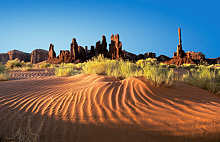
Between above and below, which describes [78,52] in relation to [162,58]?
above

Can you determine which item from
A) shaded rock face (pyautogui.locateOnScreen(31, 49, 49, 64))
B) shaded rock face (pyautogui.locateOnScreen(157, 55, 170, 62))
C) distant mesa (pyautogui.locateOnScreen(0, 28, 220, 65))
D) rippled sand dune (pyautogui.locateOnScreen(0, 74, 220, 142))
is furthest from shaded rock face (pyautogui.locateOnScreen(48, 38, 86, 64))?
rippled sand dune (pyautogui.locateOnScreen(0, 74, 220, 142))

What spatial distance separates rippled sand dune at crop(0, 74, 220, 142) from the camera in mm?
2094

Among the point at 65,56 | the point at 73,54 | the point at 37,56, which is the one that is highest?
the point at 37,56

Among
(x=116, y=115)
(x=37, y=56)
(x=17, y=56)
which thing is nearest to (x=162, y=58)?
(x=116, y=115)

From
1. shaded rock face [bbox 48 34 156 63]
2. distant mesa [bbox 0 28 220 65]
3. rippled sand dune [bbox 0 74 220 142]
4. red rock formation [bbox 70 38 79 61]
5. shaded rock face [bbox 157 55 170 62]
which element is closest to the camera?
rippled sand dune [bbox 0 74 220 142]

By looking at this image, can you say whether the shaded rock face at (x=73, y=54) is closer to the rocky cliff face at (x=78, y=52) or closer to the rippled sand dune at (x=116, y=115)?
the rocky cliff face at (x=78, y=52)

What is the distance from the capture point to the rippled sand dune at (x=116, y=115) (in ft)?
6.87

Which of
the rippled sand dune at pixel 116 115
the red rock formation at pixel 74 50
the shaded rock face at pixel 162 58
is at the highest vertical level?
the red rock formation at pixel 74 50

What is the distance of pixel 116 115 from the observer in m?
2.53

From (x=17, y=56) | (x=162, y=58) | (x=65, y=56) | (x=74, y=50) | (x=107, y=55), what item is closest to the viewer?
(x=107, y=55)

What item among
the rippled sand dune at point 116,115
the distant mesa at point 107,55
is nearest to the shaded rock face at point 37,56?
the distant mesa at point 107,55

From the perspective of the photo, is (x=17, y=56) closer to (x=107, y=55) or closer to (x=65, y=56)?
(x=65, y=56)

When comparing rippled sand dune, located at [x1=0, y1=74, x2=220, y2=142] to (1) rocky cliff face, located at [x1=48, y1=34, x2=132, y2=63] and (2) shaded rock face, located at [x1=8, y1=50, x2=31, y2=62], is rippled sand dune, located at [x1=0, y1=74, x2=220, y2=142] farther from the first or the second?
(2) shaded rock face, located at [x1=8, y1=50, x2=31, y2=62]

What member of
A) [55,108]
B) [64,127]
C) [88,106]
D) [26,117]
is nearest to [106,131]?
[64,127]
